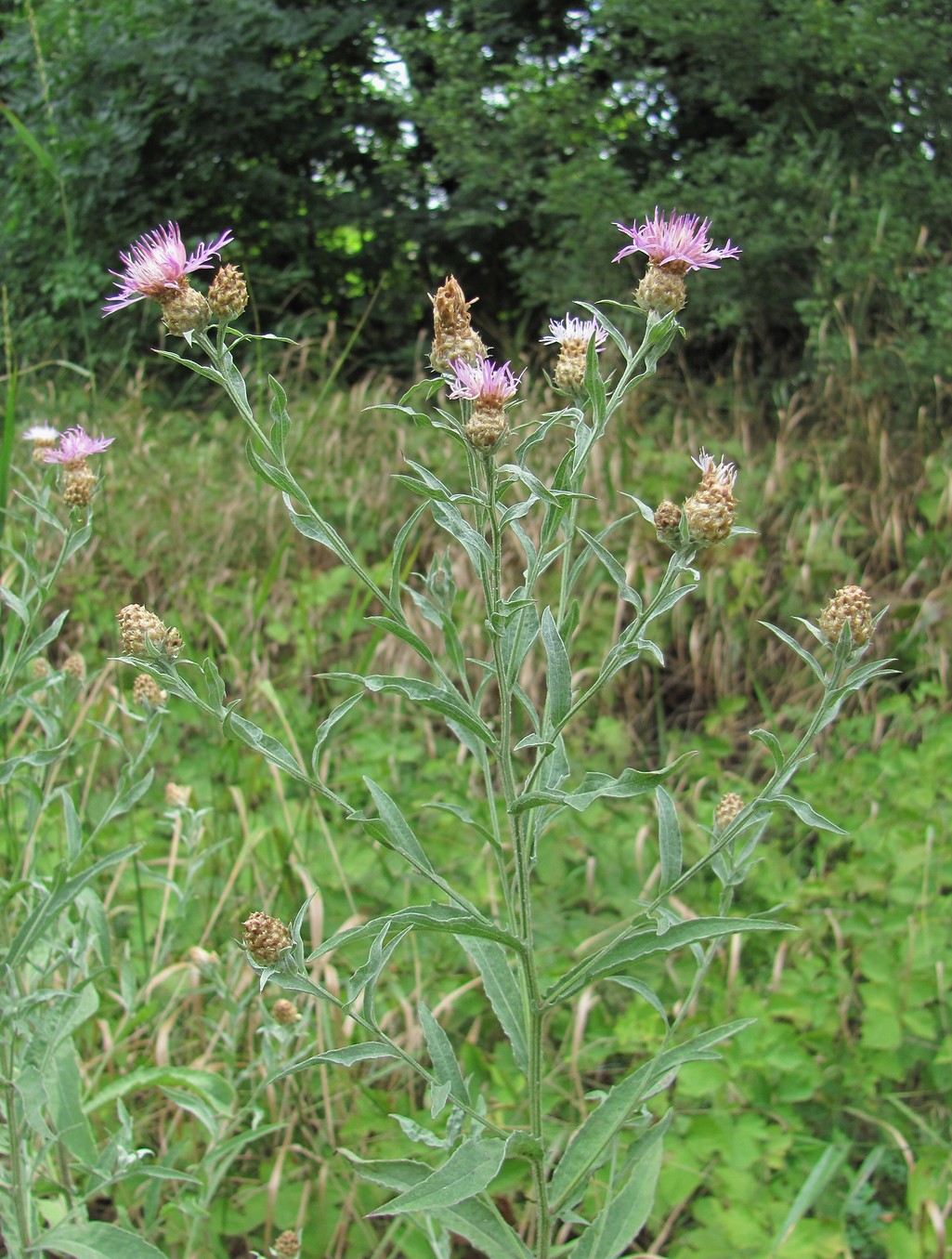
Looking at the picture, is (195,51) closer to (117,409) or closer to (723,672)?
(117,409)

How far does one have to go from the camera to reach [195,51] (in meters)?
6.03

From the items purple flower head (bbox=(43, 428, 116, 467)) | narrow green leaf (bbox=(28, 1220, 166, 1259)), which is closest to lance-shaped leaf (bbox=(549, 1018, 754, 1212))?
narrow green leaf (bbox=(28, 1220, 166, 1259))

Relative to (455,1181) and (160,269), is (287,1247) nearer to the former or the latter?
(455,1181)

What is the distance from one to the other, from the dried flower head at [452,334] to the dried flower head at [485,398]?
31 mm

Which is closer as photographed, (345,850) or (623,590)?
(623,590)

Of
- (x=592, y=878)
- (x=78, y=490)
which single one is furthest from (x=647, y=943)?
(x=592, y=878)

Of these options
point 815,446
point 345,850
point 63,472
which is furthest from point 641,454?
point 63,472

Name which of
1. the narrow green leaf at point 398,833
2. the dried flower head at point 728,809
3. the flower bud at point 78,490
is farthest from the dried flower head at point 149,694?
the dried flower head at point 728,809

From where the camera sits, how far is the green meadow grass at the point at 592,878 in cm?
181

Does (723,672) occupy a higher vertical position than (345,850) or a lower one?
lower

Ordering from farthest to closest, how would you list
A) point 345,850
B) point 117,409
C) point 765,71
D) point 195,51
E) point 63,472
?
point 195,51
point 117,409
point 765,71
point 345,850
point 63,472

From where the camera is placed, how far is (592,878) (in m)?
2.43

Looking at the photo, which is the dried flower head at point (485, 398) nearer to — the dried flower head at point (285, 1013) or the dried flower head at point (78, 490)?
the dried flower head at point (78, 490)

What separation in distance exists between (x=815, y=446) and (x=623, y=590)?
140 inches
